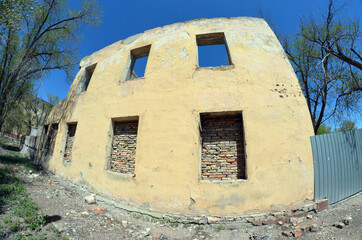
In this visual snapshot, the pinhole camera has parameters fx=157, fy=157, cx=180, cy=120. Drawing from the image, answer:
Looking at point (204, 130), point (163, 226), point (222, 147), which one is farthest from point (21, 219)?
point (222, 147)

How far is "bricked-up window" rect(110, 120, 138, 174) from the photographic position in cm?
474

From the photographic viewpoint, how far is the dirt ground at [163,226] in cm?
316

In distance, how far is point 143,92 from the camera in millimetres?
4844

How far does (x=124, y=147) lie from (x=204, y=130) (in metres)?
2.58

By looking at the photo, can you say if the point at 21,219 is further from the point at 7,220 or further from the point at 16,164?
the point at 16,164

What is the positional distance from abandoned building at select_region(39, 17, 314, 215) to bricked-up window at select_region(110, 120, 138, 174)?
0.10 ft

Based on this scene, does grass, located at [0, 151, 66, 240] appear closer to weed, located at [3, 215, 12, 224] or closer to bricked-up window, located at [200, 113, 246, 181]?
weed, located at [3, 215, 12, 224]

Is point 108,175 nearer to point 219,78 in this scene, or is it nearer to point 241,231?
point 241,231

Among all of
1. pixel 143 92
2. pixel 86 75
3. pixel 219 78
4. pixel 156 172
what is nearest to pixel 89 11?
pixel 86 75

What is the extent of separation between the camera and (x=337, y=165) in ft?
14.3

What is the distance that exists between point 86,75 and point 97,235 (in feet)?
22.8

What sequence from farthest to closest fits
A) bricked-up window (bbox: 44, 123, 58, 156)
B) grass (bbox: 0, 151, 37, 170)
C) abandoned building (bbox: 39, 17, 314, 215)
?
bricked-up window (bbox: 44, 123, 58, 156) < grass (bbox: 0, 151, 37, 170) < abandoned building (bbox: 39, 17, 314, 215)

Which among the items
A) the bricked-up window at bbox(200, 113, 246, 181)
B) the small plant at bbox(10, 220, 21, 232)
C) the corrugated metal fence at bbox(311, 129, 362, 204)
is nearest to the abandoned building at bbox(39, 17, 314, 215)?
the bricked-up window at bbox(200, 113, 246, 181)

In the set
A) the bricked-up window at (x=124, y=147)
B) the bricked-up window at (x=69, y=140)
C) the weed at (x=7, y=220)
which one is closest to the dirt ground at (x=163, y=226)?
the weed at (x=7, y=220)
